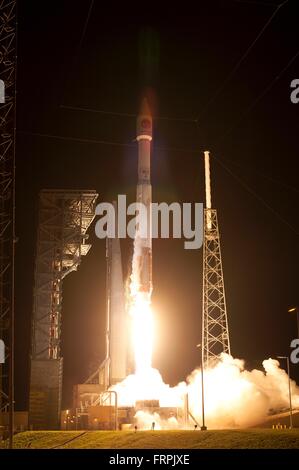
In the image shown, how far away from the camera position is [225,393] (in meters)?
61.6

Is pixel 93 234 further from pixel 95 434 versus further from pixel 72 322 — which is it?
pixel 95 434

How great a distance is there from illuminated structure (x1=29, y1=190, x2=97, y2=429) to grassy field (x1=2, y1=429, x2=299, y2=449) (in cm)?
1050

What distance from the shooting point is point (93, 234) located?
237 ft

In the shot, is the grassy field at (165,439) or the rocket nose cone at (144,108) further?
the rocket nose cone at (144,108)

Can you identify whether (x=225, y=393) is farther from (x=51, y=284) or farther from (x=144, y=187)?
(x=144, y=187)

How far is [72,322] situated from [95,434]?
3425 centimetres

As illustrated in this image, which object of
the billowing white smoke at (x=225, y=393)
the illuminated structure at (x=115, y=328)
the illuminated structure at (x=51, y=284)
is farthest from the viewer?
the illuminated structure at (x=115, y=328)

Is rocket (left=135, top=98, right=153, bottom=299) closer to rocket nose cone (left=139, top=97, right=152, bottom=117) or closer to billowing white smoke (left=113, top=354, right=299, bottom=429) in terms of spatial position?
rocket nose cone (left=139, top=97, right=152, bottom=117)

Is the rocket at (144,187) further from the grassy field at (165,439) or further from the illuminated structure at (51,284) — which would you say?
the grassy field at (165,439)

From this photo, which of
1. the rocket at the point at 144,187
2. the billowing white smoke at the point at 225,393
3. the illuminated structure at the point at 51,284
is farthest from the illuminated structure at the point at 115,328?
the rocket at the point at 144,187

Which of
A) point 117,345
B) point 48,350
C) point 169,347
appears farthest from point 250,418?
point 169,347

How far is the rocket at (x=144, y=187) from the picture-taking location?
191 ft

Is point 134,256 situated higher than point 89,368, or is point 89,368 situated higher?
point 134,256

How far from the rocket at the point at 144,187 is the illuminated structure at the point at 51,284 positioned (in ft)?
14.9
